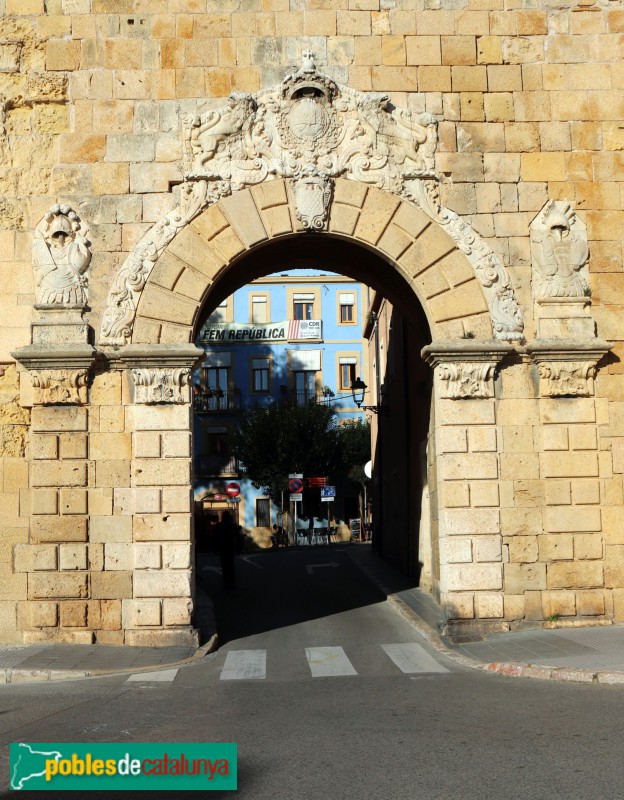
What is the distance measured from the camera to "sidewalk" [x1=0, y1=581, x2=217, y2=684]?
9523 millimetres

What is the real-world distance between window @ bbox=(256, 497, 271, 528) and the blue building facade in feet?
8.99

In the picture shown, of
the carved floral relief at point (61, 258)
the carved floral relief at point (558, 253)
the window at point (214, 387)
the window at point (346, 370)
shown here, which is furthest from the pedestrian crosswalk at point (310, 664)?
the window at point (346, 370)

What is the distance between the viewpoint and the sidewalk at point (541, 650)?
8.73 meters

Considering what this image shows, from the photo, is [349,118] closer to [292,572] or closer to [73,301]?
[73,301]

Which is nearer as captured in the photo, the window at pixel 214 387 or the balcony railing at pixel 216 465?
the balcony railing at pixel 216 465

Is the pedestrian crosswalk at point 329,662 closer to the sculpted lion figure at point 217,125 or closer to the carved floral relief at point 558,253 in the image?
the carved floral relief at point 558,253

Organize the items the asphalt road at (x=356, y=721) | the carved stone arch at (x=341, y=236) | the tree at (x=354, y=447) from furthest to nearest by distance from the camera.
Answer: the tree at (x=354, y=447) → the carved stone arch at (x=341, y=236) → the asphalt road at (x=356, y=721)

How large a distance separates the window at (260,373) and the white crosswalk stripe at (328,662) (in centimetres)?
3395

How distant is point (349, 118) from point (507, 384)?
12.7 ft

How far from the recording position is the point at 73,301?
38.2ft

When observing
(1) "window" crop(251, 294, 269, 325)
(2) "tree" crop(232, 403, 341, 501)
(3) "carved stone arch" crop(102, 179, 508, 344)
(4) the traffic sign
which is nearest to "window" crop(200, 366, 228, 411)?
(1) "window" crop(251, 294, 269, 325)

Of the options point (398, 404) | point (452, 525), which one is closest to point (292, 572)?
point (398, 404)

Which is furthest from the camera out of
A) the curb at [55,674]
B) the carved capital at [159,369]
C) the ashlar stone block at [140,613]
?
the carved capital at [159,369]

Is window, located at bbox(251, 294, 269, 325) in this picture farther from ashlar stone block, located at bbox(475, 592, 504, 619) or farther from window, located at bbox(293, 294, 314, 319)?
ashlar stone block, located at bbox(475, 592, 504, 619)
